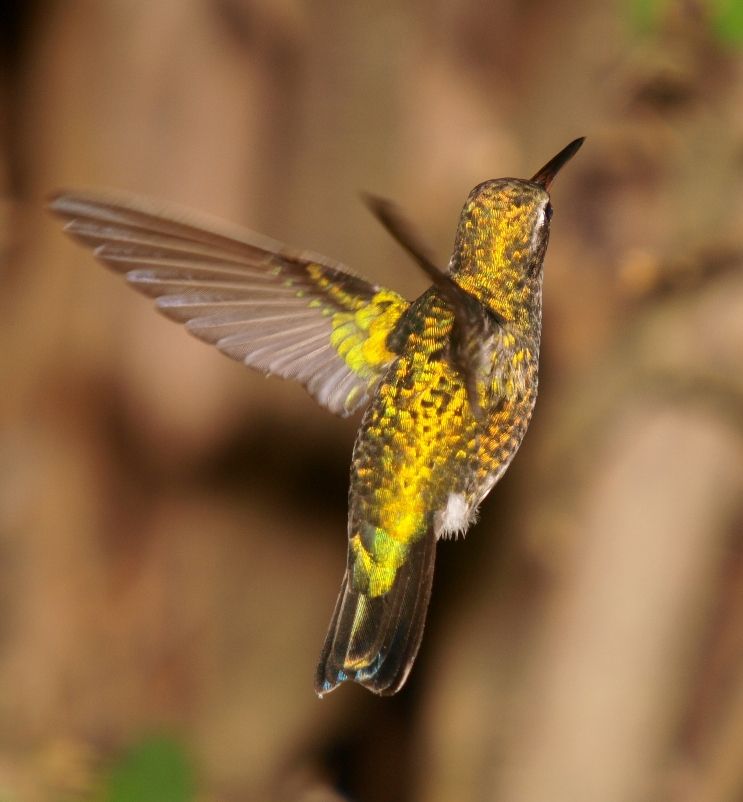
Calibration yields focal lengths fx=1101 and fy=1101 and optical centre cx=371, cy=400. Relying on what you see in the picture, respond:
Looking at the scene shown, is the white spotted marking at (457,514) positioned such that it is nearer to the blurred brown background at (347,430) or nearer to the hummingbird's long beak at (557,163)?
the hummingbird's long beak at (557,163)

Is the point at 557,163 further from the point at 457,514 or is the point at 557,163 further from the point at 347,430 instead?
the point at 347,430

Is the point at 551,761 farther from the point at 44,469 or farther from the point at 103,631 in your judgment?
the point at 44,469

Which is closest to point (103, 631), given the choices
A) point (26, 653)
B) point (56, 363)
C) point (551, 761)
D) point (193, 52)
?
point (26, 653)

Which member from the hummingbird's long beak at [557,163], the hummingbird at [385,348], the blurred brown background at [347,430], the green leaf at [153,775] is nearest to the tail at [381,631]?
the hummingbird at [385,348]

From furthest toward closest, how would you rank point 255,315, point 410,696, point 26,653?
point 410,696
point 26,653
point 255,315

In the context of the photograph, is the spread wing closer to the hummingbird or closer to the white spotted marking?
the hummingbird

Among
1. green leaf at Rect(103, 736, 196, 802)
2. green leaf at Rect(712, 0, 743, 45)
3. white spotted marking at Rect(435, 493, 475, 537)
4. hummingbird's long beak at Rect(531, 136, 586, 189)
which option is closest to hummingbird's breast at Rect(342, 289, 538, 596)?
white spotted marking at Rect(435, 493, 475, 537)

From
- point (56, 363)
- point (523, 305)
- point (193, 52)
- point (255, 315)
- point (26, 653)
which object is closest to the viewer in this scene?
point (523, 305)
